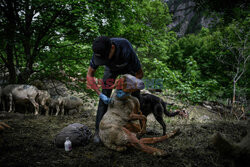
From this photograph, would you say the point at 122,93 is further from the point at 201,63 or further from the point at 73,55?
the point at 201,63

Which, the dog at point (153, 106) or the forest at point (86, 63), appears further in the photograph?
the dog at point (153, 106)

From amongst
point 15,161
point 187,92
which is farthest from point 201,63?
point 15,161

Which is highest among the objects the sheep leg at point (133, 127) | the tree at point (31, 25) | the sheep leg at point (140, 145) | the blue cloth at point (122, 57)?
the tree at point (31, 25)

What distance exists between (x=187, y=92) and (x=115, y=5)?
135 inches

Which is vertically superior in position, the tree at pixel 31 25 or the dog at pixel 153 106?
the tree at pixel 31 25

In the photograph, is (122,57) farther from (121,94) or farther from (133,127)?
(133,127)

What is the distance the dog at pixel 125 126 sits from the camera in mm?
2002

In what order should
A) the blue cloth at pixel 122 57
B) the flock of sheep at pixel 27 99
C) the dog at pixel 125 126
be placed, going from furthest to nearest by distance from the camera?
1. the flock of sheep at pixel 27 99
2. the blue cloth at pixel 122 57
3. the dog at pixel 125 126

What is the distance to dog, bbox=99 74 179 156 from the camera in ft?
6.57

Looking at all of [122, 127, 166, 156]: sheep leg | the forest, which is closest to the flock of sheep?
the forest

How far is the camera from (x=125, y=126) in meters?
2.17

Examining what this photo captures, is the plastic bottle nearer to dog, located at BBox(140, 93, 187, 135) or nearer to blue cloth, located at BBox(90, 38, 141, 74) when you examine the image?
blue cloth, located at BBox(90, 38, 141, 74)

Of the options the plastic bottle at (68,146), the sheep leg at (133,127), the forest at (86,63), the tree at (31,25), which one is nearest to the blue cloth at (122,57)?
the sheep leg at (133,127)

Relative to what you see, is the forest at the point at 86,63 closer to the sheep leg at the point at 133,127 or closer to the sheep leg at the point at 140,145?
the sheep leg at the point at 140,145
